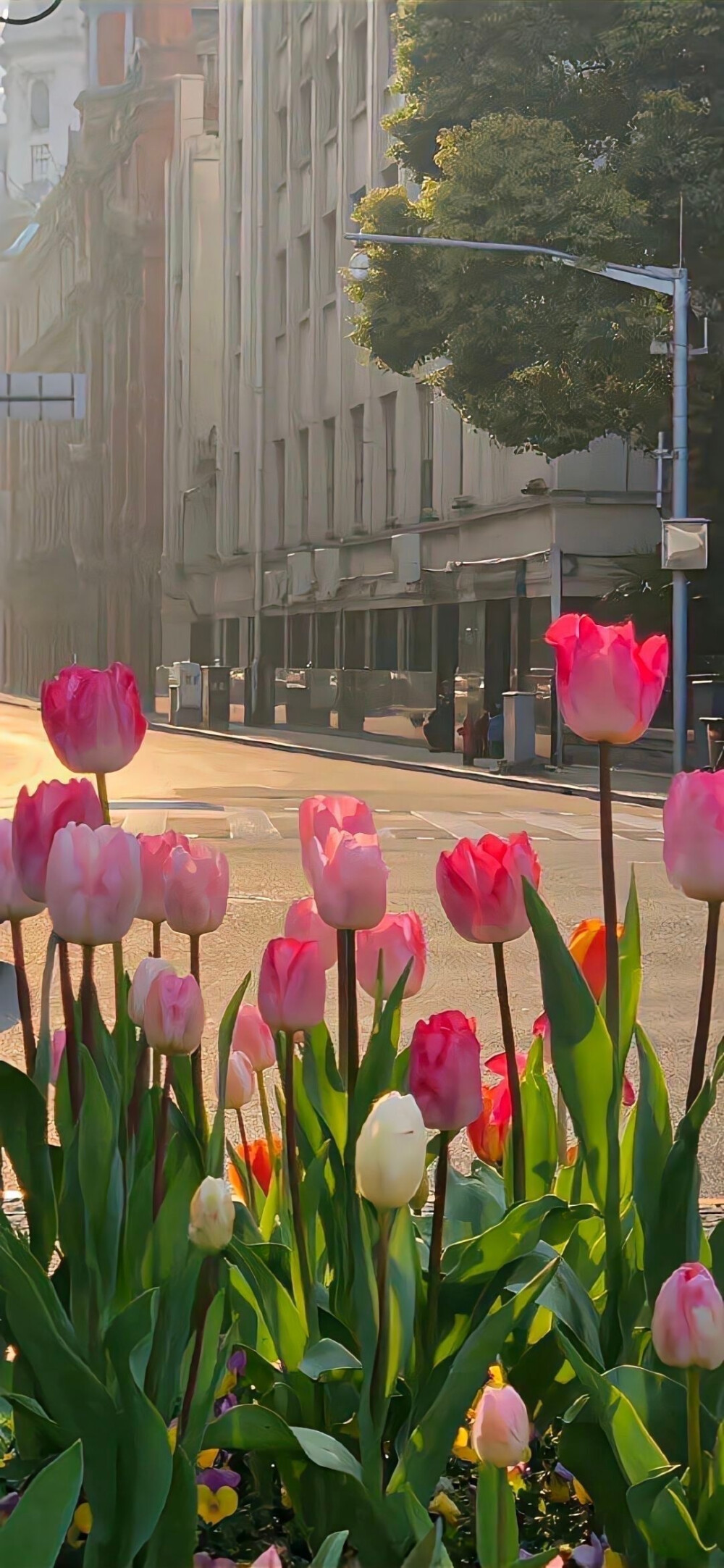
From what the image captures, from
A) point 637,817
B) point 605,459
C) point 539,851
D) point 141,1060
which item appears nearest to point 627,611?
point 605,459

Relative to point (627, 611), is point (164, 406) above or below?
above

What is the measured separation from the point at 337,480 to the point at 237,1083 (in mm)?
40678

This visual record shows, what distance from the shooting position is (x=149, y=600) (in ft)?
192

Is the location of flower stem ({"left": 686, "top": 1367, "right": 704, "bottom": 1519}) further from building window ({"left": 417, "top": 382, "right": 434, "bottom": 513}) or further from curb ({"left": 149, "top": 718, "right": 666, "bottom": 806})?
building window ({"left": 417, "top": 382, "right": 434, "bottom": 513})

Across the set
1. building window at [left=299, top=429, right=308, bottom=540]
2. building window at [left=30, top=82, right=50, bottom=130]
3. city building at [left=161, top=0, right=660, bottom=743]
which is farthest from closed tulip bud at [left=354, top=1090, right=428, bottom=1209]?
building window at [left=299, top=429, right=308, bottom=540]

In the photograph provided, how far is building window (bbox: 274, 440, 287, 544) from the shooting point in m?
43.3

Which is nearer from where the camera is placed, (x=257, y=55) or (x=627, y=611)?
(x=627, y=611)

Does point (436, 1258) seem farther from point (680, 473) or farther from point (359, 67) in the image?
point (359, 67)

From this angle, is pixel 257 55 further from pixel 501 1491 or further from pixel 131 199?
pixel 501 1491

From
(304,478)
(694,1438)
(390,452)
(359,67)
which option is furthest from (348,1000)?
(304,478)

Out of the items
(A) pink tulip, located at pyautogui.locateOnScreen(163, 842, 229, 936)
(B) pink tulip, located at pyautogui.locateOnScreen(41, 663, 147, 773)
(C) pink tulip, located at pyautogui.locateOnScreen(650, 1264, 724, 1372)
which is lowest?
(C) pink tulip, located at pyautogui.locateOnScreen(650, 1264, 724, 1372)

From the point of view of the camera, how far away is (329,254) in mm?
41531

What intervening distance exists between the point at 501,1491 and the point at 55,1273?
2.07 feet

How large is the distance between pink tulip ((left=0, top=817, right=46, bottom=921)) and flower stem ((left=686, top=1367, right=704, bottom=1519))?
80cm
